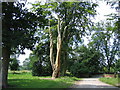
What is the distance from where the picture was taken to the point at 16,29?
28.6 feet

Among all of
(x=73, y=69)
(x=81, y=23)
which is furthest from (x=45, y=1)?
(x=73, y=69)

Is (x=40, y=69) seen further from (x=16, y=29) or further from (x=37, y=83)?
(x=16, y=29)

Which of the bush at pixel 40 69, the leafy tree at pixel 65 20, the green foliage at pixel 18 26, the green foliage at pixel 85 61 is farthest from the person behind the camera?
the green foliage at pixel 85 61

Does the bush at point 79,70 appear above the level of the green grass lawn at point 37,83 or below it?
below

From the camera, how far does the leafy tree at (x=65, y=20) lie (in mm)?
18359

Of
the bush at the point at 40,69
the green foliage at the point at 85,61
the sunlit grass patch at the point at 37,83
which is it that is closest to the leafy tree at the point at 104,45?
the green foliage at the point at 85,61

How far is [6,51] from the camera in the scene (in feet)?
28.8

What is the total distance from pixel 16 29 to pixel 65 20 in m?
11.3

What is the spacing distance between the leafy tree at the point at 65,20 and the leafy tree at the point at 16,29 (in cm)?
902

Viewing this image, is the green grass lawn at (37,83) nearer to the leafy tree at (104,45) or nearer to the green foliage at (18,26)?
the green foliage at (18,26)

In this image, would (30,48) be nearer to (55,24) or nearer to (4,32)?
(4,32)

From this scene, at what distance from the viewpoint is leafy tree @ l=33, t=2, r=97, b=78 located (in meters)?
18.4

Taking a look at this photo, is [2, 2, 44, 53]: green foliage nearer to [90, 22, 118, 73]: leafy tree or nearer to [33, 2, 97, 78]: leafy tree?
[33, 2, 97, 78]: leafy tree

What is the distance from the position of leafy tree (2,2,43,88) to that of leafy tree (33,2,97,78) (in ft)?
29.6
